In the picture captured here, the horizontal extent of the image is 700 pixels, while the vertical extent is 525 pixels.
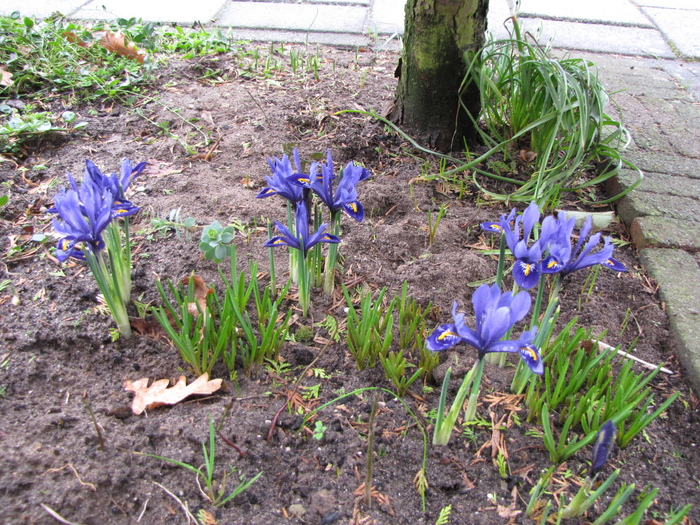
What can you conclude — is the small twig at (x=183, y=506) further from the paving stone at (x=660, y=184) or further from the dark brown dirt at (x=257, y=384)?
the paving stone at (x=660, y=184)

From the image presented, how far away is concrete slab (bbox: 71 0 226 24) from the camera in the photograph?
14.7 feet

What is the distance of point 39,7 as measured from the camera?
4.58 m

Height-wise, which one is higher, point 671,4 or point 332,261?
point 671,4

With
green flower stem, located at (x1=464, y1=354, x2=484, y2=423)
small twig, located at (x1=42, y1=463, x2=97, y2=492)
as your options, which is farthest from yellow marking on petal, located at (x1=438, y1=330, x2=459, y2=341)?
small twig, located at (x1=42, y1=463, x2=97, y2=492)

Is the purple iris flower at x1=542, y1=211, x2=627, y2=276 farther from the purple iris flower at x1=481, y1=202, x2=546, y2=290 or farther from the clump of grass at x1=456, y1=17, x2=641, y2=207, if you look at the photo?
the clump of grass at x1=456, y1=17, x2=641, y2=207

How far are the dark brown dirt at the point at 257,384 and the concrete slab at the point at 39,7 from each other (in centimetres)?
222

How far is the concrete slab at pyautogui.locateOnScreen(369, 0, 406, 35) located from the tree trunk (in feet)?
5.08

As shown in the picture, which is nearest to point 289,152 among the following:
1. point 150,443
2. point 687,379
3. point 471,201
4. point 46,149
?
point 471,201

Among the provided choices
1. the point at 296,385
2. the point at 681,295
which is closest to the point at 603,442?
the point at 296,385

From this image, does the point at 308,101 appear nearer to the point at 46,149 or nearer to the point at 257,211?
the point at 257,211

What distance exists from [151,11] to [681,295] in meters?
4.52

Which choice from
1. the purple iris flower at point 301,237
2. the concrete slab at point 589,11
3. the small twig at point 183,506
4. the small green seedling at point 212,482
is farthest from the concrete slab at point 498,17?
the small twig at point 183,506

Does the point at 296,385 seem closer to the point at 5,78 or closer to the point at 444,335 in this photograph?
the point at 444,335

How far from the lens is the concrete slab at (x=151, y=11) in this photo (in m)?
4.49
